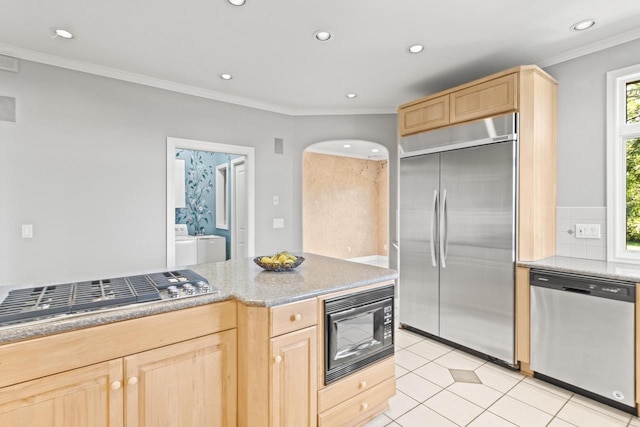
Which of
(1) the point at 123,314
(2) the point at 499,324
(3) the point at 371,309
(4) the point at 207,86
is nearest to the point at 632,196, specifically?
(2) the point at 499,324

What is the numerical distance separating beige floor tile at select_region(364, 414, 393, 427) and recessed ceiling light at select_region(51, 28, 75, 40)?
350 centimetres

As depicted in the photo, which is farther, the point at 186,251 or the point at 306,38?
the point at 186,251

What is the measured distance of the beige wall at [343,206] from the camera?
717 cm

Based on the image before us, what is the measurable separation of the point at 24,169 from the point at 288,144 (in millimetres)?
2728

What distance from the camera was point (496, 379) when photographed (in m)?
2.51

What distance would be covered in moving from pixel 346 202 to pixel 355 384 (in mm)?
5987

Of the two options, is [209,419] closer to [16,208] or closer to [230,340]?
[230,340]

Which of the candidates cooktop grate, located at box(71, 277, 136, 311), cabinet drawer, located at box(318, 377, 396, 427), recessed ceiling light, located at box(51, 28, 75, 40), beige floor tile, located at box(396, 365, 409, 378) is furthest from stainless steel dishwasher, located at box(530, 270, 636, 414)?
recessed ceiling light, located at box(51, 28, 75, 40)

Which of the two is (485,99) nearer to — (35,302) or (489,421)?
(489,421)

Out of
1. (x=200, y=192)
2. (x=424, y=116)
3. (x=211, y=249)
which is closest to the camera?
(x=424, y=116)

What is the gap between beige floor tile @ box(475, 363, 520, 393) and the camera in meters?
2.40

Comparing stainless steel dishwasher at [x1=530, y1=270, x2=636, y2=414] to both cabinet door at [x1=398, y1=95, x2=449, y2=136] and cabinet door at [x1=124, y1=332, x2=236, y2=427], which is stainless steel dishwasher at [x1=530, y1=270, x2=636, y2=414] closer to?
cabinet door at [x1=398, y1=95, x2=449, y2=136]

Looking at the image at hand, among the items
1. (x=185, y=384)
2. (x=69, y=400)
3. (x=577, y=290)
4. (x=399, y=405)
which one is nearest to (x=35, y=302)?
(x=69, y=400)

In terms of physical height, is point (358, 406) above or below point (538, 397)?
above
